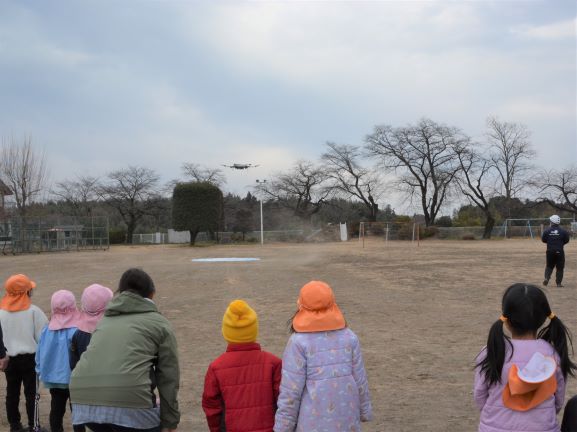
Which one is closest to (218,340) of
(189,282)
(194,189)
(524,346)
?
(524,346)

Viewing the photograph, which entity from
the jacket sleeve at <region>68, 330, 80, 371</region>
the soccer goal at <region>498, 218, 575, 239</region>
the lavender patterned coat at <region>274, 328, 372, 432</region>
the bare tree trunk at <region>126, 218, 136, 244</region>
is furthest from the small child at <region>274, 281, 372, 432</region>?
the bare tree trunk at <region>126, 218, 136, 244</region>

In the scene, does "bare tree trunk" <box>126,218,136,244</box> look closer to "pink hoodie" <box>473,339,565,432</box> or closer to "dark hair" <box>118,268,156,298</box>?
"dark hair" <box>118,268,156,298</box>

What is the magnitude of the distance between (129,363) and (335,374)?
1057 millimetres

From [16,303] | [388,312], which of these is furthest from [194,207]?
[16,303]

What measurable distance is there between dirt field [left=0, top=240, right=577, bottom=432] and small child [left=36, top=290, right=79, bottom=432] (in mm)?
1130

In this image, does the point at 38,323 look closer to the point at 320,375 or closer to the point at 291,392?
the point at 291,392

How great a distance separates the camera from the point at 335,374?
2766 mm

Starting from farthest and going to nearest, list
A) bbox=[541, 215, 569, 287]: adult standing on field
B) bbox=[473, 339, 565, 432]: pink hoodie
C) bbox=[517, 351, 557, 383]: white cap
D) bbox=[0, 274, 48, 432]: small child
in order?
bbox=[541, 215, 569, 287]: adult standing on field < bbox=[0, 274, 48, 432]: small child < bbox=[473, 339, 565, 432]: pink hoodie < bbox=[517, 351, 557, 383]: white cap

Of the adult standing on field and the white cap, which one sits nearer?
the white cap

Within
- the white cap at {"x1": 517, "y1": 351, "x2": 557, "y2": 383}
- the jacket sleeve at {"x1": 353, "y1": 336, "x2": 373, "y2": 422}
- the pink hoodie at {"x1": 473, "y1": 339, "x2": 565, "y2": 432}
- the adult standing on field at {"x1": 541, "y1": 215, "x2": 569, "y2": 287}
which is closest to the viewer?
the white cap at {"x1": 517, "y1": 351, "x2": 557, "y2": 383}

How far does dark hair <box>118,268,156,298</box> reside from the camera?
10.00 ft

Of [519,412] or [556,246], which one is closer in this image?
[519,412]

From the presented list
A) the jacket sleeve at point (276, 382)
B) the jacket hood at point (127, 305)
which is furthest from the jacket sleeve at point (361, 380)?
the jacket hood at point (127, 305)

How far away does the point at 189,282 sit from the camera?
50.1 feet
